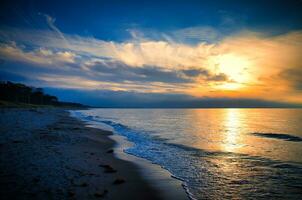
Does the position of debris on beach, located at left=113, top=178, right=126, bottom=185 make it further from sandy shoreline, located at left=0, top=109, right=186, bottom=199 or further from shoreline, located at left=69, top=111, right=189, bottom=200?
shoreline, located at left=69, top=111, right=189, bottom=200

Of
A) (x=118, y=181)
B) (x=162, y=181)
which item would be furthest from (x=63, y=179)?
(x=162, y=181)

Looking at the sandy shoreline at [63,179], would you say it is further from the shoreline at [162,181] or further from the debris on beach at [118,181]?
the shoreline at [162,181]

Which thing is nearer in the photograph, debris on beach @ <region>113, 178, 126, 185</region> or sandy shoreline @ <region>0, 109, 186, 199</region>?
sandy shoreline @ <region>0, 109, 186, 199</region>

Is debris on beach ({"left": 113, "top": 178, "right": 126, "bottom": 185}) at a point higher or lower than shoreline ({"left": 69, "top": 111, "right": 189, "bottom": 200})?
higher

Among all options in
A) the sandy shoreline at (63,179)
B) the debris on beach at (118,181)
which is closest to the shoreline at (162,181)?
the sandy shoreline at (63,179)

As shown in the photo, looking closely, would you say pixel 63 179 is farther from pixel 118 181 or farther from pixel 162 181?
pixel 162 181

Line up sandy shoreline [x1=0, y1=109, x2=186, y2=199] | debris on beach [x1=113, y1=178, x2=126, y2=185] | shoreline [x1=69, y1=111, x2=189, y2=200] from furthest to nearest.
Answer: debris on beach [x1=113, y1=178, x2=126, y2=185] < shoreline [x1=69, y1=111, x2=189, y2=200] < sandy shoreline [x1=0, y1=109, x2=186, y2=199]

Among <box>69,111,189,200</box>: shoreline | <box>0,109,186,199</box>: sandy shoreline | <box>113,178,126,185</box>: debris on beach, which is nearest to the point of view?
<box>0,109,186,199</box>: sandy shoreline

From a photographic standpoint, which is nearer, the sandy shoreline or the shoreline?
the sandy shoreline

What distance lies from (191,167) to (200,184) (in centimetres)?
339

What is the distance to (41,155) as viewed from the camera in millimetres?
12125

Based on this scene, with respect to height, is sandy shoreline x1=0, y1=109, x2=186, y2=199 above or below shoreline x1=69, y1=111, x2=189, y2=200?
above

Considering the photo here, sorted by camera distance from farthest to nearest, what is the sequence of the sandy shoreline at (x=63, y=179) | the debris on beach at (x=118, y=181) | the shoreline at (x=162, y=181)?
the debris on beach at (x=118, y=181), the shoreline at (x=162, y=181), the sandy shoreline at (x=63, y=179)

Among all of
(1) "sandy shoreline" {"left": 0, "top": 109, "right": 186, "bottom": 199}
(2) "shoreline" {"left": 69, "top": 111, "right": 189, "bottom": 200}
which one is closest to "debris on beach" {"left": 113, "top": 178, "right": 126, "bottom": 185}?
(1) "sandy shoreline" {"left": 0, "top": 109, "right": 186, "bottom": 199}
